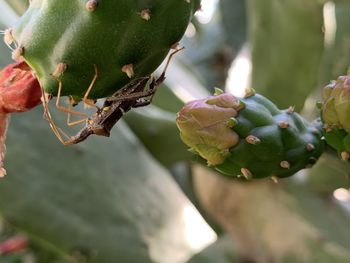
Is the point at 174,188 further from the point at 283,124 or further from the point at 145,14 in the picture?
the point at 145,14

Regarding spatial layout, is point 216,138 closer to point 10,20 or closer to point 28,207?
point 28,207

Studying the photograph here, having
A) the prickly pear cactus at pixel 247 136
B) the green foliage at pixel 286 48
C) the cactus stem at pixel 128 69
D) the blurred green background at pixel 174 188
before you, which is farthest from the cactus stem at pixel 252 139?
the green foliage at pixel 286 48

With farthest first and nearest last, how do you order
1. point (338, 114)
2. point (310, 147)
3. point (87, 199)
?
point (87, 199), point (310, 147), point (338, 114)

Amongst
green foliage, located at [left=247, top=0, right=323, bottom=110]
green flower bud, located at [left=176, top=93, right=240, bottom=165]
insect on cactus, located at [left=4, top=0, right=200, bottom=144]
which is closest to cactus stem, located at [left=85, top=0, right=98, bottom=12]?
insect on cactus, located at [left=4, top=0, right=200, bottom=144]

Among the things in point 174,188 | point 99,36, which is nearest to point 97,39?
point 99,36

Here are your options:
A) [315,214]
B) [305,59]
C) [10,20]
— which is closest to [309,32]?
[305,59]

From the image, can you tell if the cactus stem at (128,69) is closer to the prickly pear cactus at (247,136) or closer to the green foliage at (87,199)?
the prickly pear cactus at (247,136)
